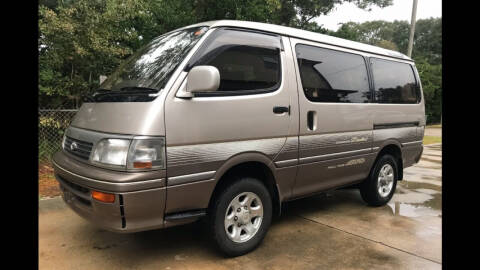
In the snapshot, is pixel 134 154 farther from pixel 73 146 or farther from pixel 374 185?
pixel 374 185

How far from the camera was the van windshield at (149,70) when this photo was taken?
9.38 ft

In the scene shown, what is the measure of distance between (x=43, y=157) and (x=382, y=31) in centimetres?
6064

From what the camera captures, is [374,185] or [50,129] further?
[50,129]

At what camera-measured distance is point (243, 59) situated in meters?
3.21

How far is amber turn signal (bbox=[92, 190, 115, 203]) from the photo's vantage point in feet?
8.27

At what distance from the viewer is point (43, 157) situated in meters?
6.43

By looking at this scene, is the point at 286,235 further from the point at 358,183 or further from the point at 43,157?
the point at 43,157

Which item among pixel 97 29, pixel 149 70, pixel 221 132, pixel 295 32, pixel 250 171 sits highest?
pixel 97 29

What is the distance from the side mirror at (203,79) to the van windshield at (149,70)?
0.82 ft

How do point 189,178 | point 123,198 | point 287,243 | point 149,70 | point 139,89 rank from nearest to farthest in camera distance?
point 123,198
point 189,178
point 139,89
point 149,70
point 287,243

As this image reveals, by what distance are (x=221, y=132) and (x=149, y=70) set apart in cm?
97

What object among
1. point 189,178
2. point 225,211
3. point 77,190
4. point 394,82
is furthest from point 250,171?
point 394,82

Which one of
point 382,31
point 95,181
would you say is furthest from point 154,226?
point 382,31
